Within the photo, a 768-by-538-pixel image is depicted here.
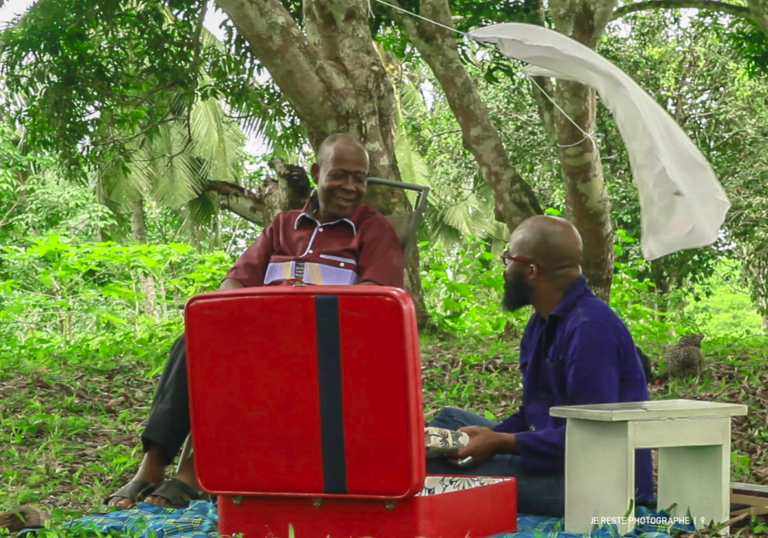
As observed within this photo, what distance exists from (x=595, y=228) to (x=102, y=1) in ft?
13.6

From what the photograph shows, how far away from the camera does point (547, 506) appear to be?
3094 millimetres

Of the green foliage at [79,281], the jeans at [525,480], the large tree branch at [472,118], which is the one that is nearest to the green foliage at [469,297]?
the large tree branch at [472,118]

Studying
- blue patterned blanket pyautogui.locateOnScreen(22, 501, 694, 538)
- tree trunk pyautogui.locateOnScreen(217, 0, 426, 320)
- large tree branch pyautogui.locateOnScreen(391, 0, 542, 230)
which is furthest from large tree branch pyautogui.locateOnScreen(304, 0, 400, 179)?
blue patterned blanket pyautogui.locateOnScreen(22, 501, 694, 538)

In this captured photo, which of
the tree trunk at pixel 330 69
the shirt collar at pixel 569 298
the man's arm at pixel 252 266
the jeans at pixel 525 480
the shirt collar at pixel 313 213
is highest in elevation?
the tree trunk at pixel 330 69

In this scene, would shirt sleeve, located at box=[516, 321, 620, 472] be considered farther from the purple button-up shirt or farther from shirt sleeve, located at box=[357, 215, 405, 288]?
shirt sleeve, located at box=[357, 215, 405, 288]

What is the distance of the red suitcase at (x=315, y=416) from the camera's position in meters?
2.49

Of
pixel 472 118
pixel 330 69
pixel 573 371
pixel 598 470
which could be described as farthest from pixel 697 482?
pixel 472 118

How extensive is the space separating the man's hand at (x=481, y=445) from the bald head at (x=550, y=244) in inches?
22.2

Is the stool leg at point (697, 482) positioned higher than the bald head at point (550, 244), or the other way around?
the bald head at point (550, 244)

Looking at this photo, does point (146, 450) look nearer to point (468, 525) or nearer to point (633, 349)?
point (468, 525)

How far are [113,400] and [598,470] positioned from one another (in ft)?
11.2

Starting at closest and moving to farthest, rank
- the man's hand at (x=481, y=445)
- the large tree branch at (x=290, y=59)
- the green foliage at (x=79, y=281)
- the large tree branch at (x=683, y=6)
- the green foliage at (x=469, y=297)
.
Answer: the man's hand at (x=481, y=445), the large tree branch at (x=290, y=59), the large tree branch at (x=683, y=6), the green foliage at (x=469, y=297), the green foliage at (x=79, y=281)

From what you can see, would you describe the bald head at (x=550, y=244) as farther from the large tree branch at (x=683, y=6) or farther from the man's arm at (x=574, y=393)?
the large tree branch at (x=683, y=6)

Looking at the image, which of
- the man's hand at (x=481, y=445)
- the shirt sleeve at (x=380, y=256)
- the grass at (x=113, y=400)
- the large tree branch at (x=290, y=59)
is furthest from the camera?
the large tree branch at (x=290, y=59)
